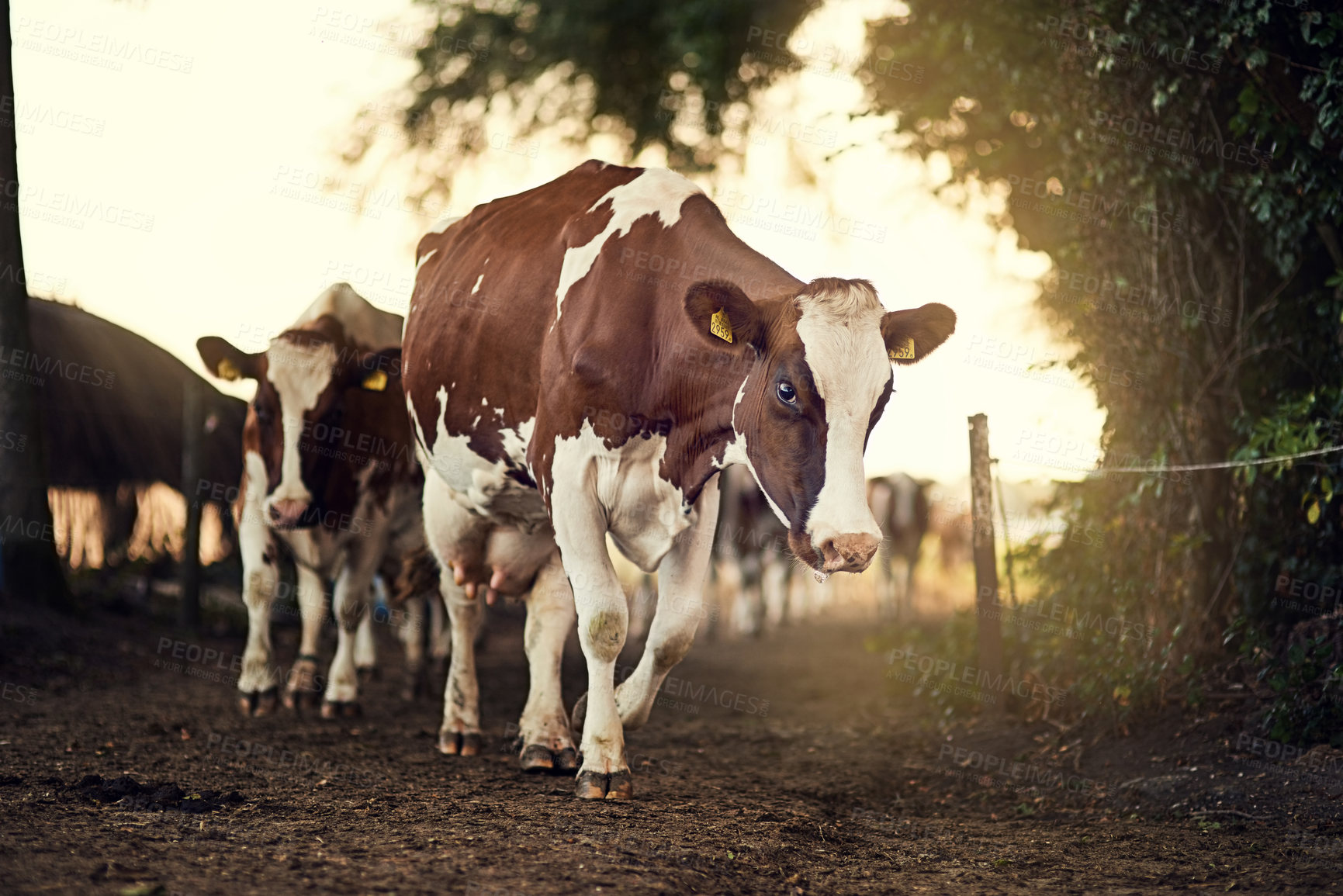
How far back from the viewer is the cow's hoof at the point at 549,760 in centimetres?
507

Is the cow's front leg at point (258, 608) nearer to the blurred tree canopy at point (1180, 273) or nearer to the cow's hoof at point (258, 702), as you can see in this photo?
the cow's hoof at point (258, 702)

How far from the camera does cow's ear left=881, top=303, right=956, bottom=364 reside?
4137mm

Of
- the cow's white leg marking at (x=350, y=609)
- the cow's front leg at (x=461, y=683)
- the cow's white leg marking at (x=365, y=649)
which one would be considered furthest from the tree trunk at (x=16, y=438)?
the cow's front leg at (x=461, y=683)

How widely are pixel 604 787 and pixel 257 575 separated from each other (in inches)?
131

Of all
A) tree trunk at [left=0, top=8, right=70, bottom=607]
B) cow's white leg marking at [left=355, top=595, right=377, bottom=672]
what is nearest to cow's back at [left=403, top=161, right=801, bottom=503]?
cow's white leg marking at [left=355, top=595, right=377, bottom=672]

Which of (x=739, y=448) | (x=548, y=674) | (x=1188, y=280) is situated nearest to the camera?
(x=739, y=448)

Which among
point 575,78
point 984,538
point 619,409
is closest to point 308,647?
point 619,409

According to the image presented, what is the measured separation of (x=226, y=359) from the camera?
7078 mm

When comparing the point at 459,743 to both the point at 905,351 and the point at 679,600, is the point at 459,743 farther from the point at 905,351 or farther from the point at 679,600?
the point at 905,351

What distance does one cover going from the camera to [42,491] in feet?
28.5

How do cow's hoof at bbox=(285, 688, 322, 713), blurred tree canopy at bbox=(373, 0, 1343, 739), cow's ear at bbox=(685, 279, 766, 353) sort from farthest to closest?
cow's hoof at bbox=(285, 688, 322, 713), blurred tree canopy at bbox=(373, 0, 1343, 739), cow's ear at bbox=(685, 279, 766, 353)

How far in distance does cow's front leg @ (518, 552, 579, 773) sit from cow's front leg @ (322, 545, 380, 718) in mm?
1770

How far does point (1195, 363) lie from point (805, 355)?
337 centimetres

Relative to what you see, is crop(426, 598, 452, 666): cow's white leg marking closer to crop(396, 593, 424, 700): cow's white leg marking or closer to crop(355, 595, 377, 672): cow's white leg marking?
crop(396, 593, 424, 700): cow's white leg marking
